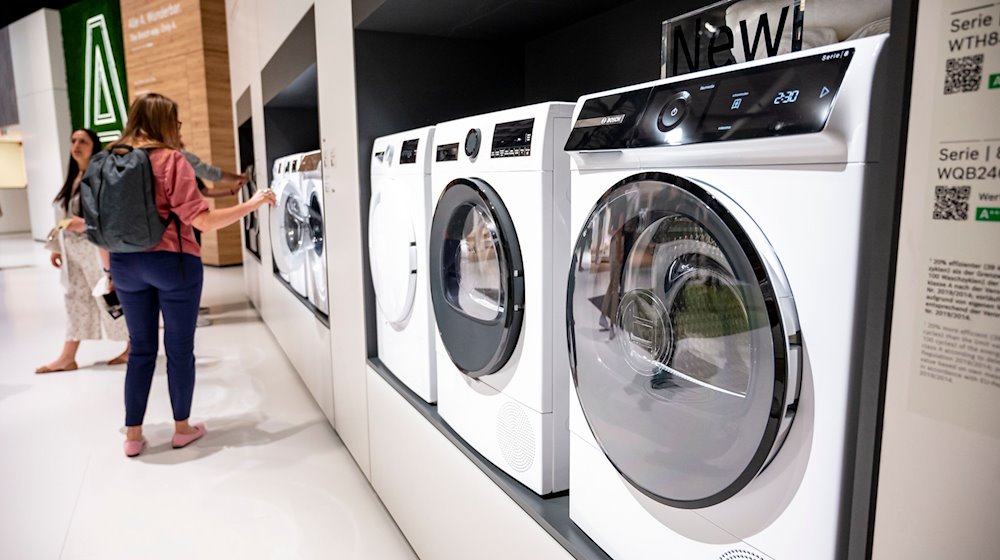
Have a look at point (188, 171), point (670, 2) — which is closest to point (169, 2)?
point (188, 171)

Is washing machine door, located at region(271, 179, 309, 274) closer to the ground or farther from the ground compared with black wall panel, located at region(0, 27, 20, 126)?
closer to the ground

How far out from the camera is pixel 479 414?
1.60m

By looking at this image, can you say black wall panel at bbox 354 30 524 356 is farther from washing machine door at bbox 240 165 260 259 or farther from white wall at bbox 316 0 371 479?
washing machine door at bbox 240 165 260 259

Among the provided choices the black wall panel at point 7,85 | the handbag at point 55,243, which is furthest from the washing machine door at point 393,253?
the black wall panel at point 7,85

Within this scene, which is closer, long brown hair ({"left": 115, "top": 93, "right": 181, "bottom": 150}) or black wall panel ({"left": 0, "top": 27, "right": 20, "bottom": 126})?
long brown hair ({"left": 115, "top": 93, "right": 181, "bottom": 150})

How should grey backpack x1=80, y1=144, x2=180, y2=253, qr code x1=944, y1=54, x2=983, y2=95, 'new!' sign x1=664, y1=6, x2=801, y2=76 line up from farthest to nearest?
grey backpack x1=80, y1=144, x2=180, y2=253 → 'new!' sign x1=664, y1=6, x2=801, y2=76 → qr code x1=944, y1=54, x2=983, y2=95

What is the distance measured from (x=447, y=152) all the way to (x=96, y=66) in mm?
10581

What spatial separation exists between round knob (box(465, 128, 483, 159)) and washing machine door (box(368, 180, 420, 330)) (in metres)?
0.40

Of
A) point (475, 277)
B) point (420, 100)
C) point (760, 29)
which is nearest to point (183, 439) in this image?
point (420, 100)

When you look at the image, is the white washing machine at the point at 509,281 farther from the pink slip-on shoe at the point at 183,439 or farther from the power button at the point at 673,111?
the pink slip-on shoe at the point at 183,439

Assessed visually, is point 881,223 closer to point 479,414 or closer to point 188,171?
point 479,414

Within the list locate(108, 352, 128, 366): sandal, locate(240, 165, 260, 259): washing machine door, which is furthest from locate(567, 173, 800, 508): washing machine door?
locate(240, 165, 260, 259): washing machine door

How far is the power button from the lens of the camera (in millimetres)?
910

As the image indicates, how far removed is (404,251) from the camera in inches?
74.9
